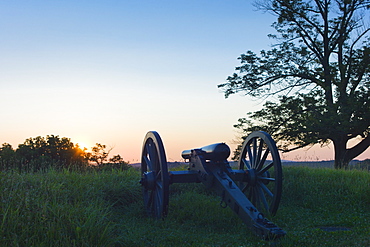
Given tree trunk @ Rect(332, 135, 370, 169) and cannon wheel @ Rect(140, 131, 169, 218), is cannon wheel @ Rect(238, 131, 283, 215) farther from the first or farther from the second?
tree trunk @ Rect(332, 135, 370, 169)

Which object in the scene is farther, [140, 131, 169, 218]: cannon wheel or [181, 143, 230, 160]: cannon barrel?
[181, 143, 230, 160]: cannon barrel

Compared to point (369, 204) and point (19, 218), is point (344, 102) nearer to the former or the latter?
point (369, 204)

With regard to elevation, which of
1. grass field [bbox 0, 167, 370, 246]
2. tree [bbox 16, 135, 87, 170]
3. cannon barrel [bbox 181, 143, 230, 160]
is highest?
tree [bbox 16, 135, 87, 170]

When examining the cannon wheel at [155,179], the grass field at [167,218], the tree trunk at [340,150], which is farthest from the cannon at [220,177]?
the tree trunk at [340,150]

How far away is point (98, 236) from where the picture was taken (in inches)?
202

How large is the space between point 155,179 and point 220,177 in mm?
1262

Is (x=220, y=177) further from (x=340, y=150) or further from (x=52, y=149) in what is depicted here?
(x=52, y=149)

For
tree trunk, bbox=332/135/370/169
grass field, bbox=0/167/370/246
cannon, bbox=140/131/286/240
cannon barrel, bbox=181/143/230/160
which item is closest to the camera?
grass field, bbox=0/167/370/246

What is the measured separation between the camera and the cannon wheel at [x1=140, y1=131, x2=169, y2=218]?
6785 mm

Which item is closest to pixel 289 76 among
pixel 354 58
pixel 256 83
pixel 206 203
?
pixel 256 83

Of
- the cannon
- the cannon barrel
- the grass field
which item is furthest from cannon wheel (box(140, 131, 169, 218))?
the cannon barrel

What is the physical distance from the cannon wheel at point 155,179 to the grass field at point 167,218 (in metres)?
0.25

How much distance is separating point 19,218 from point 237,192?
3346 millimetres

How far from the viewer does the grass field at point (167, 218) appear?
5234 mm
